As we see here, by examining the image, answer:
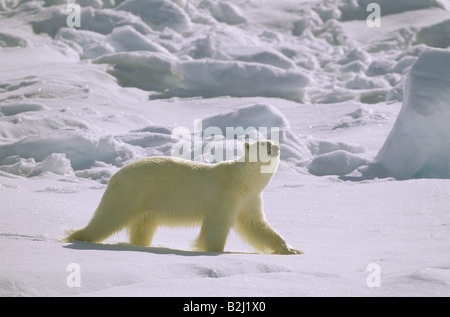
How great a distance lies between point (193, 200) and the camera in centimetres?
466

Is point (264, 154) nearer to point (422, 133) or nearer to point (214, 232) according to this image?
point (214, 232)

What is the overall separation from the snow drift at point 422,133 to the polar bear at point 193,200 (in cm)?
432

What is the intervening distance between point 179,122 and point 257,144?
770 cm

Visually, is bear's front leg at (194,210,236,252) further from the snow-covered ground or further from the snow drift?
the snow drift

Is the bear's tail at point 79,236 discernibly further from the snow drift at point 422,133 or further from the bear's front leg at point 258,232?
the snow drift at point 422,133

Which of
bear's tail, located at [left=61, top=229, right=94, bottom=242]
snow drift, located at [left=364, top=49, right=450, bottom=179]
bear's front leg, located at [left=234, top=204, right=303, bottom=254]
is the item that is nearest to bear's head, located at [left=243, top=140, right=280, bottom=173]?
bear's front leg, located at [left=234, top=204, right=303, bottom=254]

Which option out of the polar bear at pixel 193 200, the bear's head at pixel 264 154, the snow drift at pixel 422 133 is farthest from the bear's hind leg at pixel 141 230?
the snow drift at pixel 422 133

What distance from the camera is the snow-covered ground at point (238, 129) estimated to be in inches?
139

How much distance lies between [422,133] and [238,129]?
9.83 ft

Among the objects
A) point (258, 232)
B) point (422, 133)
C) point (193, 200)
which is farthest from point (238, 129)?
point (193, 200)

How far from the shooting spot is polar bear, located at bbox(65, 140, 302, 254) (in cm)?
458
